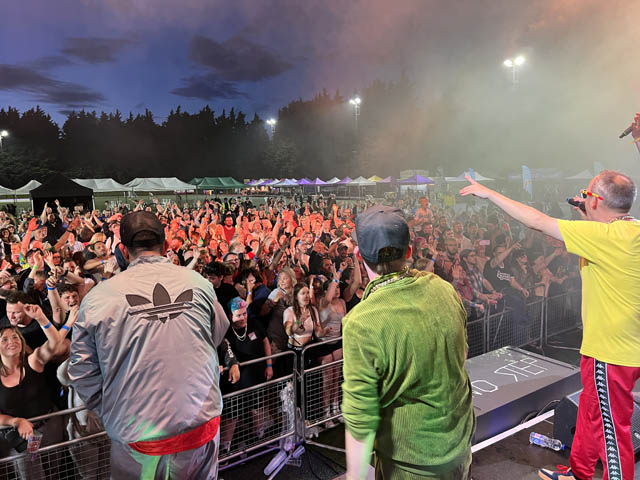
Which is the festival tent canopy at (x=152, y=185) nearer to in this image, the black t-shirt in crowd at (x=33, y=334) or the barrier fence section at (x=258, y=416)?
the black t-shirt in crowd at (x=33, y=334)

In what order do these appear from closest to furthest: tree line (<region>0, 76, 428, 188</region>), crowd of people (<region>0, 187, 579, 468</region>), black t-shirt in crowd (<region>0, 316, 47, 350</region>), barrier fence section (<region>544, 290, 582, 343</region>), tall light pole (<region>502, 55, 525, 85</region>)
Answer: crowd of people (<region>0, 187, 579, 468</region>)
black t-shirt in crowd (<region>0, 316, 47, 350</region>)
barrier fence section (<region>544, 290, 582, 343</region>)
tall light pole (<region>502, 55, 525, 85</region>)
tree line (<region>0, 76, 428, 188</region>)

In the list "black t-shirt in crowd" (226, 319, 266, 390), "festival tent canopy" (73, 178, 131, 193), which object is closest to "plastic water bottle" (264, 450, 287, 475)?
"black t-shirt in crowd" (226, 319, 266, 390)

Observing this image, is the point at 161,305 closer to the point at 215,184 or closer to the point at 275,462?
the point at 275,462

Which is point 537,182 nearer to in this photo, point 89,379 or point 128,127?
point 89,379

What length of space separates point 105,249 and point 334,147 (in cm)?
3205

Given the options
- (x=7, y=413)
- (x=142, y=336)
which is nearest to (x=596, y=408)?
(x=142, y=336)

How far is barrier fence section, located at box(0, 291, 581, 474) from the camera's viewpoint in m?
2.43

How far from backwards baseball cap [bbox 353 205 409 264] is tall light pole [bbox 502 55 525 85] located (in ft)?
44.3

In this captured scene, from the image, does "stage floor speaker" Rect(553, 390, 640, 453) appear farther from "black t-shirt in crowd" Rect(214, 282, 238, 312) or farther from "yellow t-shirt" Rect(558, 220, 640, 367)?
"black t-shirt in crowd" Rect(214, 282, 238, 312)

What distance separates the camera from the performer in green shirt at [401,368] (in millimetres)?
1099

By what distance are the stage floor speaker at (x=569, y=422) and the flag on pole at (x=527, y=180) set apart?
13.1m

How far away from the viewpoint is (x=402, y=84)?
2770cm

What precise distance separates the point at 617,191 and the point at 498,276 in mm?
3736

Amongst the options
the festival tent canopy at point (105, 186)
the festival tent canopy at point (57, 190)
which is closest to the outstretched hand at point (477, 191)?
the festival tent canopy at point (57, 190)
